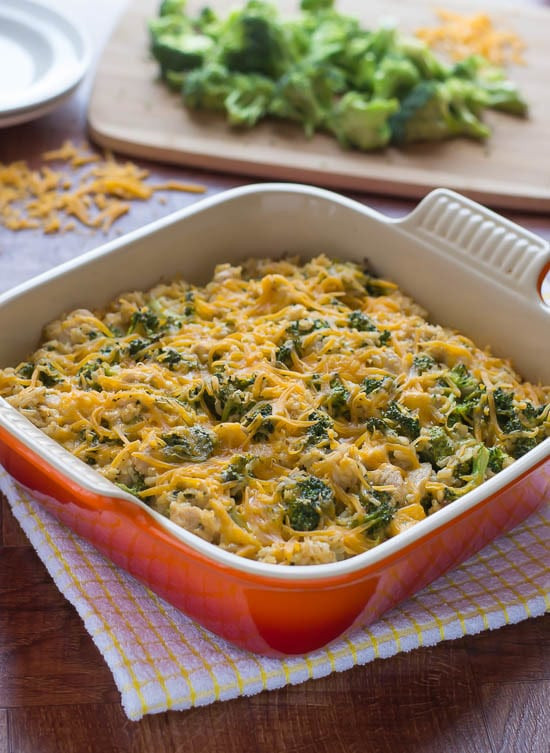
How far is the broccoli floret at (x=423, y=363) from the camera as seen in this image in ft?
9.08

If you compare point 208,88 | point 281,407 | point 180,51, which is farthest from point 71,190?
point 281,407

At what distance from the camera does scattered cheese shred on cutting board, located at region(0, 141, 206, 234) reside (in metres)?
3.90

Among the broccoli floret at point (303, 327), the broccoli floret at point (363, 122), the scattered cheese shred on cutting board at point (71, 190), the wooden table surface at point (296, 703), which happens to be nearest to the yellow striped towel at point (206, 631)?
the wooden table surface at point (296, 703)

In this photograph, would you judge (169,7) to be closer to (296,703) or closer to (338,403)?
(338,403)

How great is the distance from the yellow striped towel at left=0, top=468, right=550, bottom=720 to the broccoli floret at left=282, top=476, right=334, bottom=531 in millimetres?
306

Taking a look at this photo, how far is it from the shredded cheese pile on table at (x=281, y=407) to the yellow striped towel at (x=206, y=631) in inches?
10.6

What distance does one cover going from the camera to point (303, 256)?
3318 millimetres

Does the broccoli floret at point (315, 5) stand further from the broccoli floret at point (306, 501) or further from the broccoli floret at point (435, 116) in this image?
the broccoli floret at point (306, 501)

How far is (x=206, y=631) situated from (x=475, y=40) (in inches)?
140

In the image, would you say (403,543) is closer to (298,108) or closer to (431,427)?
(431,427)

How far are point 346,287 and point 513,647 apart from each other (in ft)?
3.77

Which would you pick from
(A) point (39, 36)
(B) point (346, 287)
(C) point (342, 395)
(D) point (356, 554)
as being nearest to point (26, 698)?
(D) point (356, 554)

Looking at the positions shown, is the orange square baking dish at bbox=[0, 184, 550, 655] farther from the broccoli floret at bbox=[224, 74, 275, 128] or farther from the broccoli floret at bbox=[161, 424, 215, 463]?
the broccoli floret at bbox=[224, 74, 275, 128]

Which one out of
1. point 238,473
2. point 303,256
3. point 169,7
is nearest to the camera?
point 238,473
